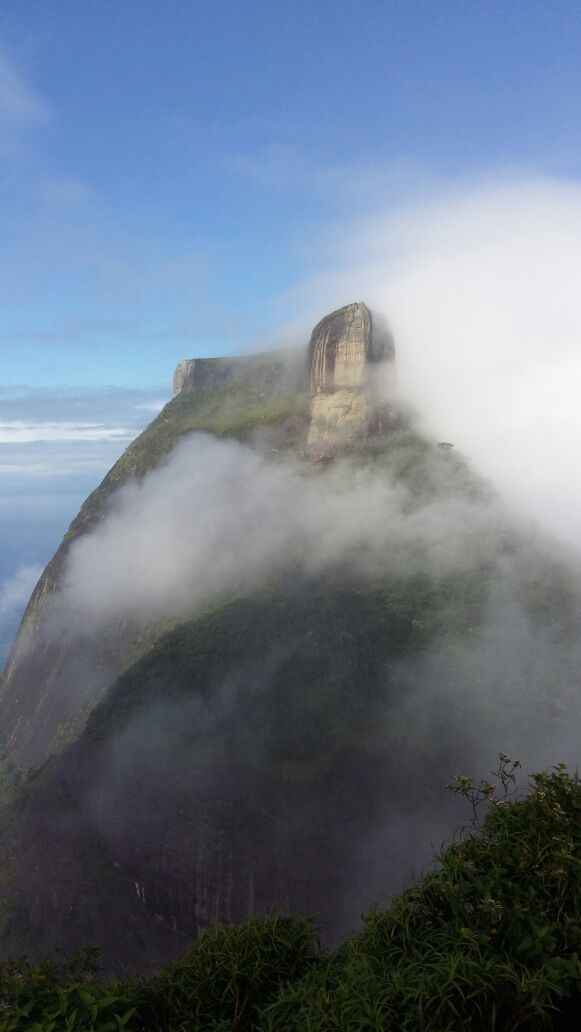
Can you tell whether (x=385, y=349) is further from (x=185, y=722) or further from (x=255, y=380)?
(x=185, y=722)

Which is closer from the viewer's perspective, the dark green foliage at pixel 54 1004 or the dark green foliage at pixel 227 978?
the dark green foliage at pixel 54 1004

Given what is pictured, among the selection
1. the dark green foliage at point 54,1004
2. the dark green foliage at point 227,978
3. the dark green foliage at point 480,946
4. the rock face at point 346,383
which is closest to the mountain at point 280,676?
the rock face at point 346,383

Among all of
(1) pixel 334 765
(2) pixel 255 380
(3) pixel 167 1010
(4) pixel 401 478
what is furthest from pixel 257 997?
(2) pixel 255 380

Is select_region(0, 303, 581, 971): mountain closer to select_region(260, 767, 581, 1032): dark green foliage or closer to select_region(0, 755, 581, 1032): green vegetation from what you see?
select_region(0, 755, 581, 1032): green vegetation

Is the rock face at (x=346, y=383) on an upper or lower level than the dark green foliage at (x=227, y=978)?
upper

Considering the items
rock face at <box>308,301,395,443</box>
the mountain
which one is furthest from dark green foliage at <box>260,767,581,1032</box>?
rock face at <box>308,301,395,443</box>

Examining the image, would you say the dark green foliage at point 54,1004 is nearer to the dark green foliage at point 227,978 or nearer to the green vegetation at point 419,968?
the green vegetation at point 419,968
